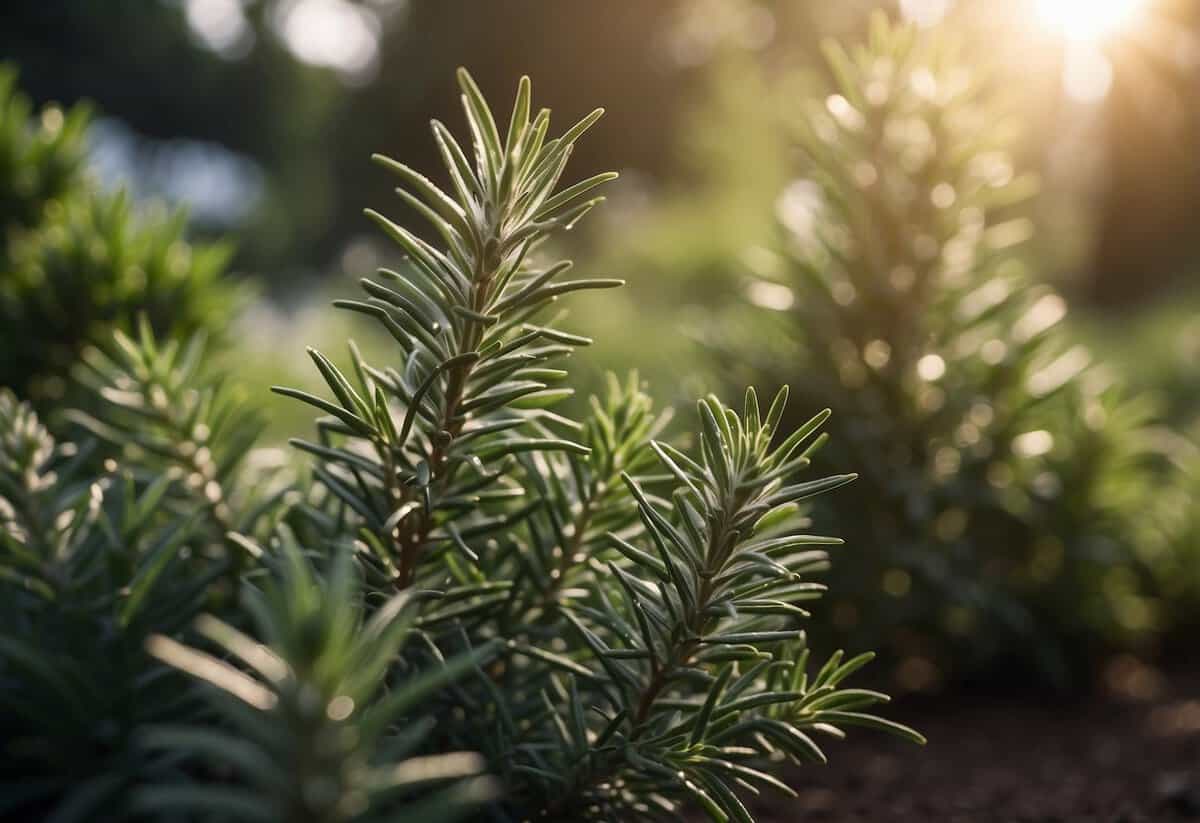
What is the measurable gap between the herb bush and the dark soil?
394 mm

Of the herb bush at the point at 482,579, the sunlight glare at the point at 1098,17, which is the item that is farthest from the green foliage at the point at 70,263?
the sunlight glare at the point at 1098,17

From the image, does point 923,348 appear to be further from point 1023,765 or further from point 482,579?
point 482,579

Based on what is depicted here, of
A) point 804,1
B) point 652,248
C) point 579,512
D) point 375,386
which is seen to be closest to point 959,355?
point 579,512

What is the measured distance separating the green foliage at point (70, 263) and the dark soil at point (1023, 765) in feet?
2.90

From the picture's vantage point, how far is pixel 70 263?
1138 mm

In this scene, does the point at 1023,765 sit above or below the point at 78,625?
below

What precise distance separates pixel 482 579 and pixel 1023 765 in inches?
32.0

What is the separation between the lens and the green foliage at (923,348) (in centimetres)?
128

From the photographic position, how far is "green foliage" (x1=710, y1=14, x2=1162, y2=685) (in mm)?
1280

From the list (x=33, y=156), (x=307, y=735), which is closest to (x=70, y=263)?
(x=33, y=156)

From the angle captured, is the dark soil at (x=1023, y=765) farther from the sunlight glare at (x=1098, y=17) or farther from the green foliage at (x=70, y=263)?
the sunlight glare at (x=1098, y=17)

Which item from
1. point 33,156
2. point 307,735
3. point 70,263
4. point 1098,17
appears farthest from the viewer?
point 1098,17

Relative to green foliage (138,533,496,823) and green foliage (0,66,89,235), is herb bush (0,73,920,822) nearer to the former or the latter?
green foliage (138,533,496,823)

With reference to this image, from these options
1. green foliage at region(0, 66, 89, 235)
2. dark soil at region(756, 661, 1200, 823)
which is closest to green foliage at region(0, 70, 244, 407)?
green foliage at region(0, 66, 89, 235)
